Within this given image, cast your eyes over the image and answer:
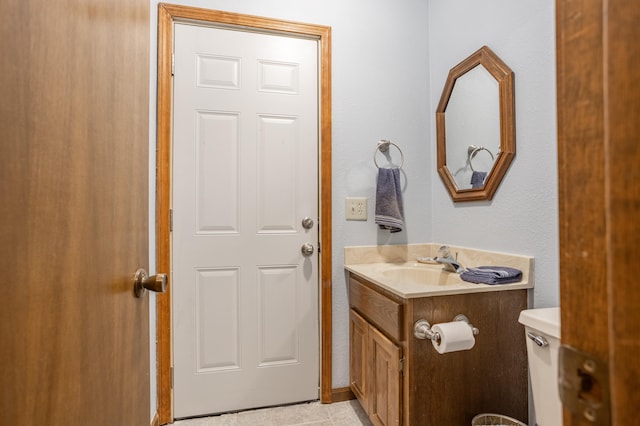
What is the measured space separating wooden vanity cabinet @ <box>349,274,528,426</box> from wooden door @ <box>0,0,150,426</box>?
3.01 feet

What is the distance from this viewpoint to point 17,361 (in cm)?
37

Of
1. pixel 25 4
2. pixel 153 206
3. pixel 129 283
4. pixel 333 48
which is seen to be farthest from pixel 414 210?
pixel 25 4

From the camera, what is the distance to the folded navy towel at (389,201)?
72.4 inches

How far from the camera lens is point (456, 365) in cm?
124

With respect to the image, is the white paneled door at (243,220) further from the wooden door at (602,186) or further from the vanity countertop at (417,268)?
the wooden door at (602,186)

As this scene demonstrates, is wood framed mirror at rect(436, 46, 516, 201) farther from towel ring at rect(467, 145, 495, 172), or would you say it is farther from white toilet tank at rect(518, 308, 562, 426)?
white toilet tank at rect(518, 308, 562, 426)

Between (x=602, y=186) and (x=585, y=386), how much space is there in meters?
0.18

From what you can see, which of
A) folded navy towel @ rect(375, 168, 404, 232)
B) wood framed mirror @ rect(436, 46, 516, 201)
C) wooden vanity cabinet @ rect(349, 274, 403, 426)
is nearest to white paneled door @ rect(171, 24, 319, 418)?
wooden vanity cabinet @ rect(349, 274, 403, 426)

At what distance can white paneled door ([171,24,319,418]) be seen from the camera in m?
1.72

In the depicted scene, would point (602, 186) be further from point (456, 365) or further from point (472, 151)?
point (472, 151)

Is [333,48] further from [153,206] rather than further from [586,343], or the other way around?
[586,343]

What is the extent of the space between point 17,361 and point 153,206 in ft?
4.53

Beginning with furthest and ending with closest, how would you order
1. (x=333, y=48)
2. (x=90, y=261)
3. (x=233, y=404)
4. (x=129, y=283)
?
1. (x=333, y=48)
2. (x=233, y=404)
3. (x=129, y=283)
4. (x=90, y=261)

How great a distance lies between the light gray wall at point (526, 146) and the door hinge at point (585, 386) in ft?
3.57
